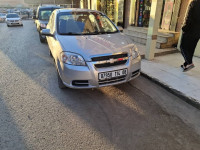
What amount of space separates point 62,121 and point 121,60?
1.51m

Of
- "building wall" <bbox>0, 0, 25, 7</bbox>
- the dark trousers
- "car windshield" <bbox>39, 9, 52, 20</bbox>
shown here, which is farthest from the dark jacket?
"building wall" <bbox>0, 0, 25, 7</bbox>

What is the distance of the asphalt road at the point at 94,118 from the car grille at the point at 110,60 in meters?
0.72

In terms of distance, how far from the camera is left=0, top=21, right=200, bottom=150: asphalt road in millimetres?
2061

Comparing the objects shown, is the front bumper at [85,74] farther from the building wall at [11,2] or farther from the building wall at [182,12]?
the building wall at [11,2]

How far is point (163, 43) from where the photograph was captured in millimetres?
5914

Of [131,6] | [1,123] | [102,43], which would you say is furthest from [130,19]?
[1,123]

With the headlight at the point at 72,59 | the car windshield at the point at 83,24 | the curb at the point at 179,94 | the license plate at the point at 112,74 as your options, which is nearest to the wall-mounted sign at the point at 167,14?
the car windshield at the point at 83,24

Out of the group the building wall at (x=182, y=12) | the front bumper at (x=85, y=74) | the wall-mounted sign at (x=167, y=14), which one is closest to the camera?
the front bumper at (x=85, y=74)

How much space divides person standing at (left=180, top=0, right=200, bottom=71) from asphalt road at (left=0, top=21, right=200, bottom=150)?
4.13 ft

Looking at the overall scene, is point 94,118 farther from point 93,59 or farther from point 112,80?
point 93,59

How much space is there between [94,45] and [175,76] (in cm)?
228

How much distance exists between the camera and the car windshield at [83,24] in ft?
12.0

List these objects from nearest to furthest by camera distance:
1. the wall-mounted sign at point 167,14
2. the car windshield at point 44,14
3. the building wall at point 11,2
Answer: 1. the wall-mounted sign at point 167,14
2. the car windshield at point 44,14
3. the building wall at point 11,2

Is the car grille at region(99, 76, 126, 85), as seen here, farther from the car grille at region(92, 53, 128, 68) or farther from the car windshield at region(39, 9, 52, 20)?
the car windshield at region(39, 9, 52, 20)
